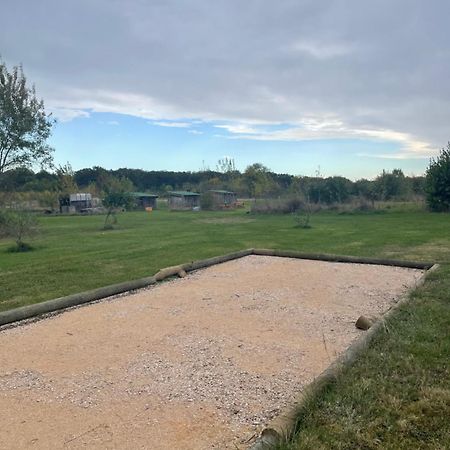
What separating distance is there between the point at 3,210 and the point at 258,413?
507 inches

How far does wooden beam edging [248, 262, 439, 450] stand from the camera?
236cm

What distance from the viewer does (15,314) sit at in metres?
4.83

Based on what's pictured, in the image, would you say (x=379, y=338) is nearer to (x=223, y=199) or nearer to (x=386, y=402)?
(x=386, y=402)

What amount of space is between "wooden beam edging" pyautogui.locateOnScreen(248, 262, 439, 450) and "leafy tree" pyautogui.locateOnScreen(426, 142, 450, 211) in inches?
775

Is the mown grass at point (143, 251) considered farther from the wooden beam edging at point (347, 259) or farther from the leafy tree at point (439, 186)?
the leafy tree at point (439, 186)

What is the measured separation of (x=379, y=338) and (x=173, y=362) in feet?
6.14

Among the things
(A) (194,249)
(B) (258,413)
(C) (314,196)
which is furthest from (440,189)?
(B) (258,413)

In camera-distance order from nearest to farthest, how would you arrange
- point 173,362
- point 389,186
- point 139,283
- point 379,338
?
point 173,362 < point 379,338 < point 139,283 < point 389,186

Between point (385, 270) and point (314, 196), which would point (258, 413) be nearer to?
point (385, 270)

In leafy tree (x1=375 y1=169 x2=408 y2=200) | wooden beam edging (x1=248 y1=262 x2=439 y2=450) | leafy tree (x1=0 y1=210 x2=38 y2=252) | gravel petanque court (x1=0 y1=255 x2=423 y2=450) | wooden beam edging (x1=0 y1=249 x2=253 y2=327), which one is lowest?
gravel petanque court (x1=0 y1=255 x2=423 y2=450)

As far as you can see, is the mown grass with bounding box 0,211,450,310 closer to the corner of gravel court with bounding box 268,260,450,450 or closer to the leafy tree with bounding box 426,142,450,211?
the corner of gravel court with bounding box 268,260,450,450

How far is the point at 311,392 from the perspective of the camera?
9.21 feet

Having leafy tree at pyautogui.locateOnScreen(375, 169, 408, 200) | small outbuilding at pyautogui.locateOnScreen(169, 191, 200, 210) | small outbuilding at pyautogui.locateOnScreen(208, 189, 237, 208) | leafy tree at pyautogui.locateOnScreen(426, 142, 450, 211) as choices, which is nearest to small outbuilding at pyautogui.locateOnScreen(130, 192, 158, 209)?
small outbuilding at pyautogui.locateOnScreen(169, 191, 200, 210)

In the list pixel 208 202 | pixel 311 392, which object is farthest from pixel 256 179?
pixel 311 392
